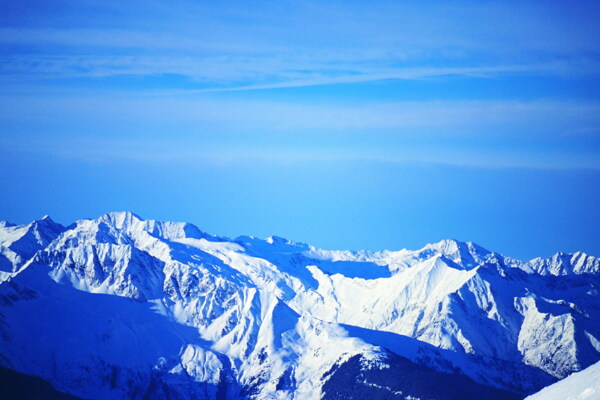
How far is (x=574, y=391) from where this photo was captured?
308ft

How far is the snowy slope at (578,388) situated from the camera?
9051 cm

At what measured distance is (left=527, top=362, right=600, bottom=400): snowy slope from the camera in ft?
297

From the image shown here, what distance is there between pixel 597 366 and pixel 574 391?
8.63 m

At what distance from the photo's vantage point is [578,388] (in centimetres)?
9419

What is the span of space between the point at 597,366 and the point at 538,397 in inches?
303

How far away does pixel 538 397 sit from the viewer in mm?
102562

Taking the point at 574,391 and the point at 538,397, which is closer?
the point at 574,391

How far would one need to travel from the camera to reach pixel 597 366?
10081 centimetres

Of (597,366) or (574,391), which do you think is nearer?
(574,391)

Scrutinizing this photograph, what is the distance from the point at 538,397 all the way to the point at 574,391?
9.26m
